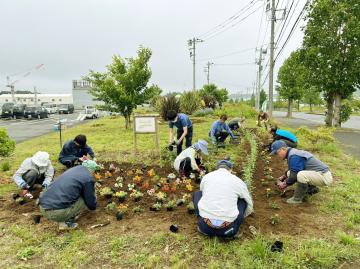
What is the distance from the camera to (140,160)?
9234 millimetres

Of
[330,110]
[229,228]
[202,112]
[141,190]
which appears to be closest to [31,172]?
[141,190]

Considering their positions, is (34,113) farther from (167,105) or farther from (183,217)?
(183,217)

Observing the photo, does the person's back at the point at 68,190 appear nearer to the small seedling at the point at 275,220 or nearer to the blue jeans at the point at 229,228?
the blue jeans at the point at 229,228

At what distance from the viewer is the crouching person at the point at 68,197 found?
4.61m

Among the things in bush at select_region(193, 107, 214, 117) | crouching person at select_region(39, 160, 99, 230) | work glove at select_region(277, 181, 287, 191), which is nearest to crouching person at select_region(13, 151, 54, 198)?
crouching person at select_region(39, 160, 99, 230)

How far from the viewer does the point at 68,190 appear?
4633mm

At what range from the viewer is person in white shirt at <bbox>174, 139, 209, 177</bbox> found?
7184mm

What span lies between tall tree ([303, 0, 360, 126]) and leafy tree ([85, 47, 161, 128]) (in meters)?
10.5

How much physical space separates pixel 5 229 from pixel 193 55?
123 feet

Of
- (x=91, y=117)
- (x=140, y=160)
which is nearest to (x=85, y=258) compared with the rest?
(x=140, y=160)

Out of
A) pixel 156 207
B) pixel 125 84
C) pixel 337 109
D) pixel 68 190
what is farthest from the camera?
pixel 337 109

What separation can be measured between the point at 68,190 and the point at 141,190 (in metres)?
2.03

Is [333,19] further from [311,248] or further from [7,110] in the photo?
[7,110]

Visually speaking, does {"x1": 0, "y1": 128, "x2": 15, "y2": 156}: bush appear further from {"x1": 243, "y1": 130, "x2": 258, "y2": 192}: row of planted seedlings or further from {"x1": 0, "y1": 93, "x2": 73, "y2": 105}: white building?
{"x1": 0, "y1": 93, "x2": 73, "y2": 105}: white building
